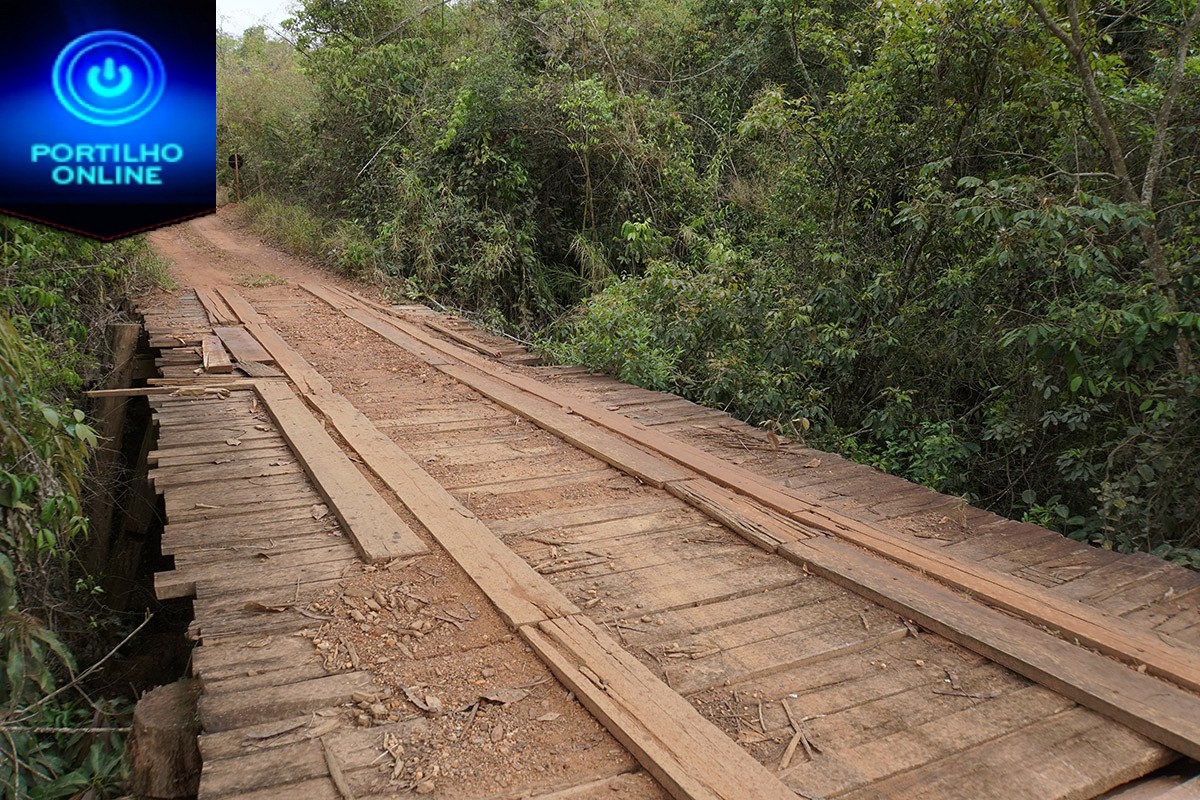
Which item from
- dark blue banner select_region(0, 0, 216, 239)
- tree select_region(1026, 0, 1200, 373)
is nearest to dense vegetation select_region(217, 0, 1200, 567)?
tree select_region(1026, 0, 1200, 373)

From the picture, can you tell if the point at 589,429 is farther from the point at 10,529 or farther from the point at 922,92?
the point at 922,92

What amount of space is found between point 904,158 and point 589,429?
3.80m

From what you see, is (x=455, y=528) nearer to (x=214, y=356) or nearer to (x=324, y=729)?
(x=324, y=729)

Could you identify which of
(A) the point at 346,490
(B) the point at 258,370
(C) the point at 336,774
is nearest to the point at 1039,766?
(C) the point at 336,774

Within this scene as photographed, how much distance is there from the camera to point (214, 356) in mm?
6348

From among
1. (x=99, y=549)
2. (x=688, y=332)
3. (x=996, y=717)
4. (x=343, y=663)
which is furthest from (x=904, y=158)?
(x=99, y=549)

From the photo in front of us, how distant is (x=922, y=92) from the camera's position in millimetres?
6734

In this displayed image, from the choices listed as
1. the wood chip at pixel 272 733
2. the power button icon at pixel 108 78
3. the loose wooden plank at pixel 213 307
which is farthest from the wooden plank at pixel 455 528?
the loose wooden plank at pixel 213 307

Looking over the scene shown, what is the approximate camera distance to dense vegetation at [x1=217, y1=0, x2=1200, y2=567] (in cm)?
470

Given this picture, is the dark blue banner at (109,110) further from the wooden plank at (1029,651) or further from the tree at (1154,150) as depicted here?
the tree at (1154,150)

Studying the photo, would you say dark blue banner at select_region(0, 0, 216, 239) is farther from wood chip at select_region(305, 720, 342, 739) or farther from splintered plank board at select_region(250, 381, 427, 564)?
wood chip at select_region(305, 720, 342, 739)

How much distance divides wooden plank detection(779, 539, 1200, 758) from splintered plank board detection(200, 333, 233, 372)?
4.46m

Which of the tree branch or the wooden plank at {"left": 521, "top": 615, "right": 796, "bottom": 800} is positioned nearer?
the wooden plank at {"left": 521, "top": 615, "right": 796, "bottom": 800}

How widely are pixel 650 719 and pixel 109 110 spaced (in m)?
3.46
